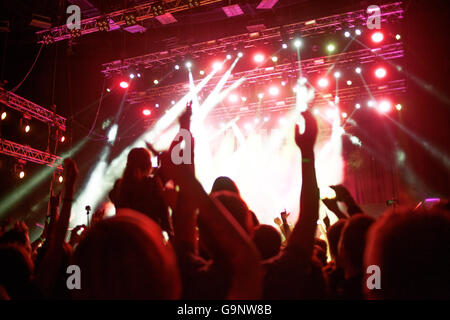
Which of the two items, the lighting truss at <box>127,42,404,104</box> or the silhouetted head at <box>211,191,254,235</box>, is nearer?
the silhouetted head at <box>211,191,254,235</box>

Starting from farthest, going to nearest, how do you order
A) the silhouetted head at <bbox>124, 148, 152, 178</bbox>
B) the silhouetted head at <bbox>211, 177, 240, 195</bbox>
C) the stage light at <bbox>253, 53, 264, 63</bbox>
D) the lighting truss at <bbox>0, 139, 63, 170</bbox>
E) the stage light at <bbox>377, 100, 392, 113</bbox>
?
the stage light at <bbox>377, 100, 392, 113</bbox> → the stage light at <bbox>253, 53, 264, 63</bbox> → the lighting truss at <bbox>0, 139, 63, 170</bbox> → the silhouetted head at <bbox>124, 148, 152, 178</bbox> → the silhouetted head at <bbox>211, 177, 240, 195</bbox>

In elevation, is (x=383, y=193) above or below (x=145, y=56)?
below

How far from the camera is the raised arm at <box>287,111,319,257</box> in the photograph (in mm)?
1371

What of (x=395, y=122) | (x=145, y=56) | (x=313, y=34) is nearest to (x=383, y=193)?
(x=395, y=122)

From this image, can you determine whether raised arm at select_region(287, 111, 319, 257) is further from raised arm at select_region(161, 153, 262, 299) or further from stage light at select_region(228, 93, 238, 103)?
stage light at select_region(228, 93, 238, 103)

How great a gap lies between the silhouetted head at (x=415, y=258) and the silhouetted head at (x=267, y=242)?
0.81m

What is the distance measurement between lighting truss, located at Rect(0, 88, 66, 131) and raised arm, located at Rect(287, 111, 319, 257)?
10470mm

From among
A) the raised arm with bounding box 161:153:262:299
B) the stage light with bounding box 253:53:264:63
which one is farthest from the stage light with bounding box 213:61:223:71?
the raised arm with bounding box 161:153:262:299

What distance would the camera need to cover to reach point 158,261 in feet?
3.38

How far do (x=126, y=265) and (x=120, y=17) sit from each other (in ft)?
31.1

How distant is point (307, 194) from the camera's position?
146 centimetres

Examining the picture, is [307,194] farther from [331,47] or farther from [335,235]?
[331,47]

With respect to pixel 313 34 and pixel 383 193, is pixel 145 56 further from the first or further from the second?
pixel 383 193

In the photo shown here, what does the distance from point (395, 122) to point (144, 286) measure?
43.8ft
